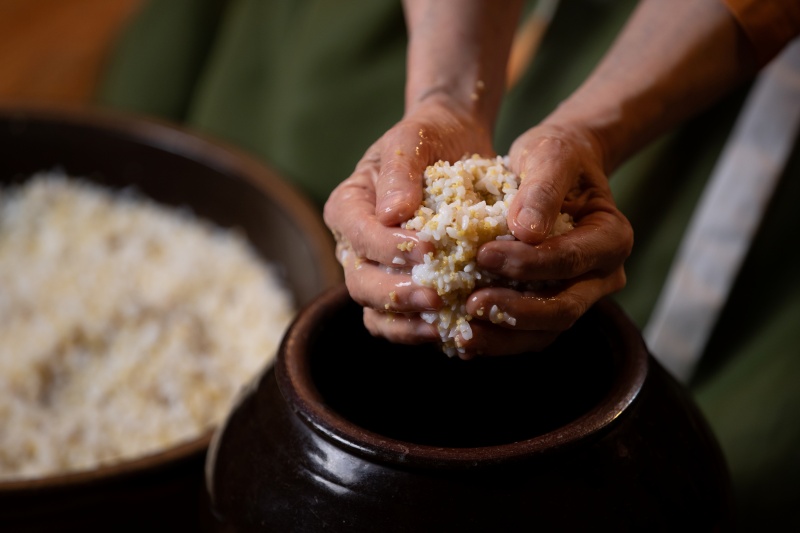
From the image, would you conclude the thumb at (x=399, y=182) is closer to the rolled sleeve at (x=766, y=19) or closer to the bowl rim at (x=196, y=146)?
the rolled sleeve at (x=766, y=19)

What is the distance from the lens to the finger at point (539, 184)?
1.92 ft

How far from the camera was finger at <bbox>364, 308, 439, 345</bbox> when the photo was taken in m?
0.63

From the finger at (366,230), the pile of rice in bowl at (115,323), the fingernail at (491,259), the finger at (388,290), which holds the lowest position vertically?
the pile of rice in bowl at (115,323)

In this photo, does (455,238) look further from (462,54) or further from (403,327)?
(462,54)

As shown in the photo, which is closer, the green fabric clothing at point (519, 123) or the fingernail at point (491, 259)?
the fingernail at point (491, 259)

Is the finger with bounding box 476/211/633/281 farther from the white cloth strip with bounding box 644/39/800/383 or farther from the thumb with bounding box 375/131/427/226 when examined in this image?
the white cloth strip with bounding box 644/39/800/383

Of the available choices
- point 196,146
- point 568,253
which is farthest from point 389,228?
point 196,146

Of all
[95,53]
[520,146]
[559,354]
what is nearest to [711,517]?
[559,354]

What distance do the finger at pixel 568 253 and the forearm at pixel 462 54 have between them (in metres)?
0.23

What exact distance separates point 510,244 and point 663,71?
340 mm

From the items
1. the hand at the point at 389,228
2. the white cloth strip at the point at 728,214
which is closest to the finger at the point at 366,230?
the hand at the point at 389,228

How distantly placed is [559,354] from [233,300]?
81 cm

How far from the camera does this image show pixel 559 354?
0.76 m

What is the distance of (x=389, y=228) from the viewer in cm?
62
